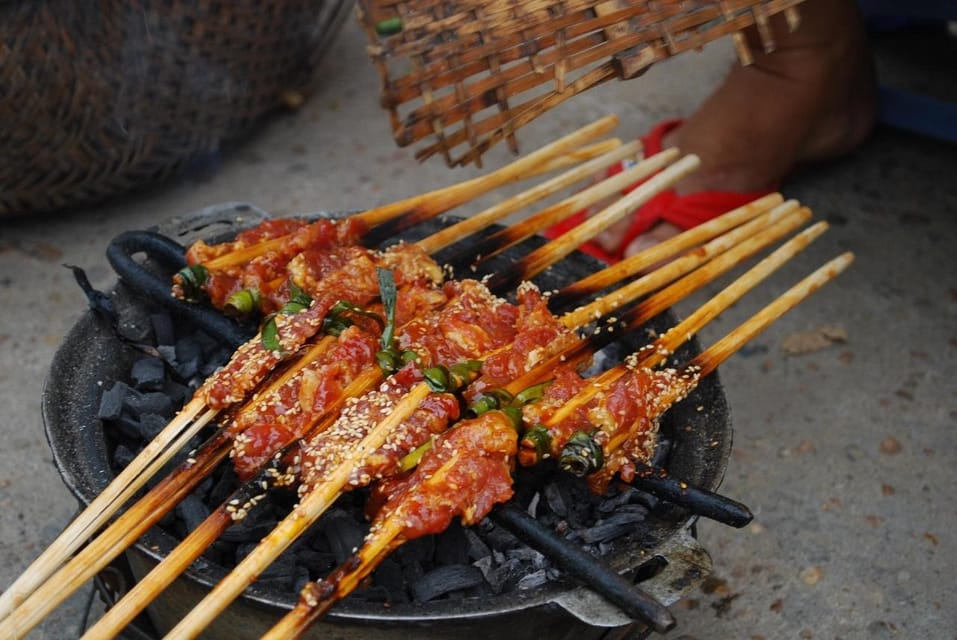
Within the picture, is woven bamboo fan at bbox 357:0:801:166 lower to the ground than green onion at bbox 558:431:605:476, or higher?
higher

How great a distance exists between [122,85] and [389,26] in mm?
2044

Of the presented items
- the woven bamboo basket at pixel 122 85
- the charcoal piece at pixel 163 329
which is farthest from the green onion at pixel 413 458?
the woven bamboo basket at pixel 122 85

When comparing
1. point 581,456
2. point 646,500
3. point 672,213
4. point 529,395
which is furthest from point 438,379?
point 672,213

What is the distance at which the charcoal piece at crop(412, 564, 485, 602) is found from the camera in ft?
6.69

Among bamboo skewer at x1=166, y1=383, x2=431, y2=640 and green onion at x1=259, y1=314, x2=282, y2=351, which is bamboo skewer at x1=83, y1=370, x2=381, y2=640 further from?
green onion at x1=259, y1=314, x2=282, y2=351

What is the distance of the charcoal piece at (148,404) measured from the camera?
7.82 feet

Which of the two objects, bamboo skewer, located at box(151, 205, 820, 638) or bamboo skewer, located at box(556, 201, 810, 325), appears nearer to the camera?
bamboo skewer, located at box(151, 205, 820, 638)

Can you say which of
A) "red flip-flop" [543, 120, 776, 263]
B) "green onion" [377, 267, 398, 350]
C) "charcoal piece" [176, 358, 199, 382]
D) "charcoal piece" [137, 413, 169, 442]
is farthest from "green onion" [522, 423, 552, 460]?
"red flip-flop" [543, 120, 776, 263]

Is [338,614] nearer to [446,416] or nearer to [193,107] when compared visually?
[446,416]

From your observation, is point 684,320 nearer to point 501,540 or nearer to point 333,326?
point 501,540

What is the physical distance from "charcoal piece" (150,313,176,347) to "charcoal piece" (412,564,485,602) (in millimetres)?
1059

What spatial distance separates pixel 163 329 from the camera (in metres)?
2.65

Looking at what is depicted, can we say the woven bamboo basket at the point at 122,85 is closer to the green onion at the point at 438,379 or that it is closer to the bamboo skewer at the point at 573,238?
the bamboo skewer at the point at 573,238

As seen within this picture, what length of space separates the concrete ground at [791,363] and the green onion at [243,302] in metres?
1.15
